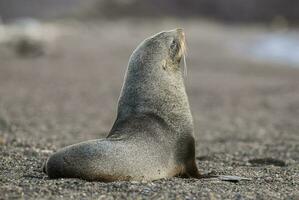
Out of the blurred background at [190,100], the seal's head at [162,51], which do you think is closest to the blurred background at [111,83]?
the blurred background at [190,100]

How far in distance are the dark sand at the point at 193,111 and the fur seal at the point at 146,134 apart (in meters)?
0.16

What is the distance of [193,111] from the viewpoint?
13539 millimetres

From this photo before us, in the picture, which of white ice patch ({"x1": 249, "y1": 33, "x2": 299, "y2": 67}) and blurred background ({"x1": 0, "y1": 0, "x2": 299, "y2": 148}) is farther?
white ice patch ({"x1": 249, "y1": 33, "x2": 299, "y2": 67})

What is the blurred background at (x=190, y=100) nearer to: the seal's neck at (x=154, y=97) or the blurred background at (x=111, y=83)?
the blurred background at (x=111, y=83)

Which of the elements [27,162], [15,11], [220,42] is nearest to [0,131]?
[27,162]

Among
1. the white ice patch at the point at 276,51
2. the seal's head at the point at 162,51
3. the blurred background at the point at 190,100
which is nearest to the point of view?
the seal's head at the point at 162,51

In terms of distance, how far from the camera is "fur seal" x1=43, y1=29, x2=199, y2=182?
5867mm

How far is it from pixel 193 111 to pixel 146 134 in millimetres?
7284

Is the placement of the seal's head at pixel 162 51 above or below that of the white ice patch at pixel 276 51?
above

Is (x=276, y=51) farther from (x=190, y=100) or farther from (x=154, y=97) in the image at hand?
(x=154, y=97)

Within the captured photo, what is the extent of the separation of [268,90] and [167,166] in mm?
10750

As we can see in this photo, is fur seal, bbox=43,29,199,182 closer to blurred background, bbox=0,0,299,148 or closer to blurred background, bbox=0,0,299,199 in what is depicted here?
blurred background, bbox=0,0,299,199

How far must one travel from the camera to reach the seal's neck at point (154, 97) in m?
6.55

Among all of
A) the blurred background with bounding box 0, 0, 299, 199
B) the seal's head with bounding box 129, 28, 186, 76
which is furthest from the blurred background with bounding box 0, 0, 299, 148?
the seal's head with bounding box 129, 28, 186, 76
